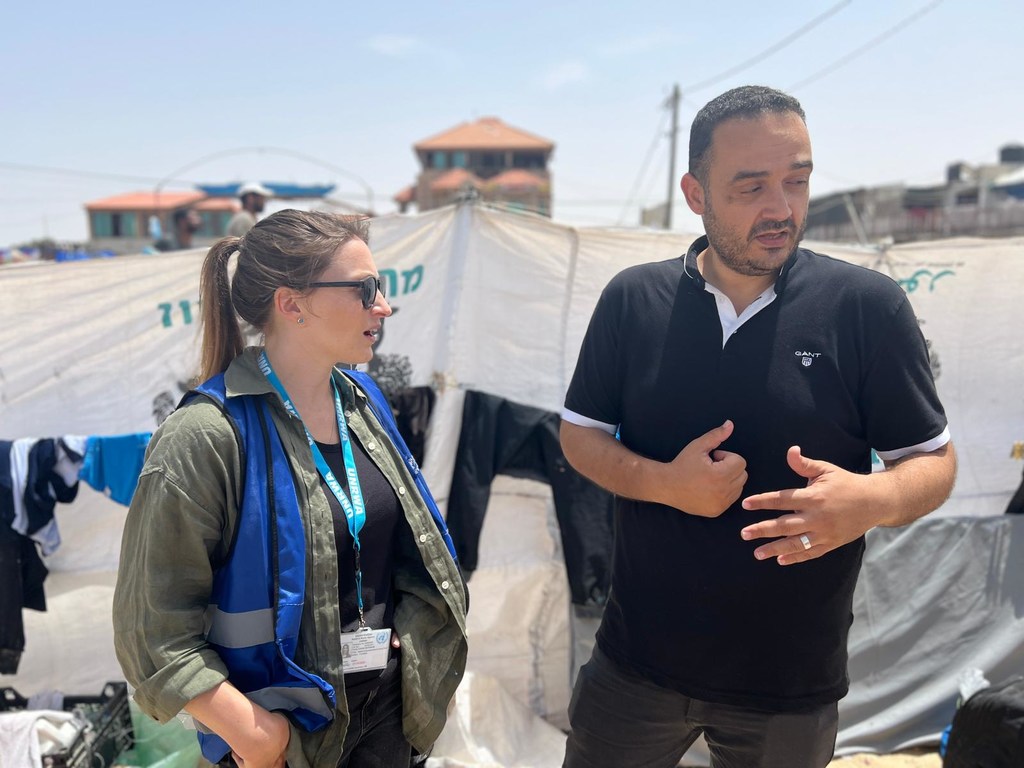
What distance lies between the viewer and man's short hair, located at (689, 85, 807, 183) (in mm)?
1758

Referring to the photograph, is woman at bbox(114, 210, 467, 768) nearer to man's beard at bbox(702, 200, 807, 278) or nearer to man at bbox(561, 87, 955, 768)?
man at bbox(561, 87, 955, 768)

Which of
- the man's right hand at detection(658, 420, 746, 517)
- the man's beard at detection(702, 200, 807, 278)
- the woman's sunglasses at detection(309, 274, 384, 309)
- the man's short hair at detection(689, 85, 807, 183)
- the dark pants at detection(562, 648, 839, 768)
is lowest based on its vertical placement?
the dark pants at detection(562, 648, 839, 768)

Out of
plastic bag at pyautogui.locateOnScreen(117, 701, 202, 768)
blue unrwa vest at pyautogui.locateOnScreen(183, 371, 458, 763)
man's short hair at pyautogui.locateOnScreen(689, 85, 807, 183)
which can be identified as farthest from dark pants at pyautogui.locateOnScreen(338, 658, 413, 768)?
plastic bag at pyautogui.locateOnScreen(117, 701, 202, 768)

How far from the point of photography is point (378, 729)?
1857 mm

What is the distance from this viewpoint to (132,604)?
1480mm

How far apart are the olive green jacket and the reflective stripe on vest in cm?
3

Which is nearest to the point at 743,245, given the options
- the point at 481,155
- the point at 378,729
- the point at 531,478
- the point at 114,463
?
the point at 378,729

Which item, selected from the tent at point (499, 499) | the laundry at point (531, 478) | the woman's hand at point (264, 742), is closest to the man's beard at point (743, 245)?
the woman's hand at point (264, 742)

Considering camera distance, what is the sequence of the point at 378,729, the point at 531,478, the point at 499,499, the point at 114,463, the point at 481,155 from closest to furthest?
the point at 378,729 → the point at 114,463 → the point at 531,478 → the point at 499,499 → the point at 481,155

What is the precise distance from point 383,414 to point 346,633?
0.58 m

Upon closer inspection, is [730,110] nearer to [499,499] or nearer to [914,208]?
[499,499]

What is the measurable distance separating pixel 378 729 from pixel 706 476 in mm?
1014

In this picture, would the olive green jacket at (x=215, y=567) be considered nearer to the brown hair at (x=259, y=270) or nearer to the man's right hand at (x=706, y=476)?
the brown hair at (x=259, y=270)

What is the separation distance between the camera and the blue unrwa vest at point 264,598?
1.56 meters
